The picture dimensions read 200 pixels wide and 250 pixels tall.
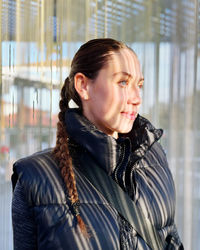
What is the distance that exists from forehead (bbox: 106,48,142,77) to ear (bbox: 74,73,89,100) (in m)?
0.07

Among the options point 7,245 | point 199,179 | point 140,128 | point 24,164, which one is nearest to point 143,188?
point 140,128

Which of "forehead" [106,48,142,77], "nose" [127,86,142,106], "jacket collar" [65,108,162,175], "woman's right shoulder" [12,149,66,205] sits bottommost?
"woman's right shoulder" [12,149,66,205]

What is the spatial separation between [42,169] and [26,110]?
1233mm

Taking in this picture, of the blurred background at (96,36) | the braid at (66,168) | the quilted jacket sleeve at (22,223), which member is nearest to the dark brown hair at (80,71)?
the braid at (66,168)

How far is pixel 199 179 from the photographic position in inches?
63.6

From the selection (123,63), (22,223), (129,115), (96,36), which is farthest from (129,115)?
(96,36)

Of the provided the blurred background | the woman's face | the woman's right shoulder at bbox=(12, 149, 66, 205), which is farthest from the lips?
the blurred background

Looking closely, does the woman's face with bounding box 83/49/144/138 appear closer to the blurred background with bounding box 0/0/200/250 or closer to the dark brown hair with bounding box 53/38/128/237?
the dark brown hair with bounding box 53/38/128/237

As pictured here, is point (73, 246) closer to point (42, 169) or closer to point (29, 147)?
point (42, 169)

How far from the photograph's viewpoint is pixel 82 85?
84cm

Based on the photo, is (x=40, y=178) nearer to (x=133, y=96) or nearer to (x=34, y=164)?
(x=34, y=164)

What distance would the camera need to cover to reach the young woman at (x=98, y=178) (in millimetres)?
737

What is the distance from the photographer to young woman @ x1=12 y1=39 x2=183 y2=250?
737mm

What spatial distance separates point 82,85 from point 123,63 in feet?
0.39
